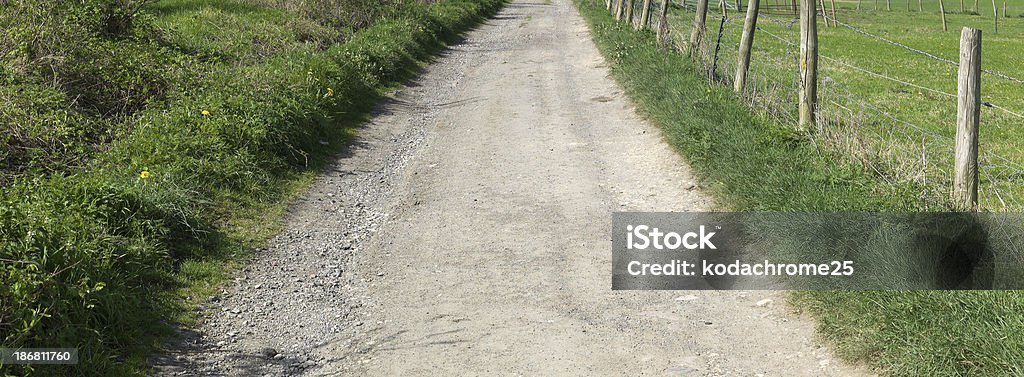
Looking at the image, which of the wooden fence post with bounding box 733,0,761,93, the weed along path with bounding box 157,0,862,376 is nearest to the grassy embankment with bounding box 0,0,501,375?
the weed along path with bounding box 157,0,862,376

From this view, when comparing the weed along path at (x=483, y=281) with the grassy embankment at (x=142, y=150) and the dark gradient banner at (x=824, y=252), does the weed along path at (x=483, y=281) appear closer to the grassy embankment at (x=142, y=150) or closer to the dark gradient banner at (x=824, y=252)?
the dark gradient banner at (x=824, y=252)

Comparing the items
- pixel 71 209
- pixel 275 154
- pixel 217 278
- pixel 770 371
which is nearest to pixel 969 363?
pixel 770 371

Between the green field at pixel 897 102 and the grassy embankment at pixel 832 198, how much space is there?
0.22m

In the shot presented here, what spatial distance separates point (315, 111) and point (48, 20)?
3443 millimetres

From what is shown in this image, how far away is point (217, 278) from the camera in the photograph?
23.1 ft

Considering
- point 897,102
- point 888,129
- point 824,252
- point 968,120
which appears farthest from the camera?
point 897,102

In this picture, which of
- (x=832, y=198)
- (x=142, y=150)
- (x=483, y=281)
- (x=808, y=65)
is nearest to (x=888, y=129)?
(x=808, y=65)

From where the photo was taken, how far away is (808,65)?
9.24 m

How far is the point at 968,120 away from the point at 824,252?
1.33 metres

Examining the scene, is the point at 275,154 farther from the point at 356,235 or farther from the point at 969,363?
the point at 969,363

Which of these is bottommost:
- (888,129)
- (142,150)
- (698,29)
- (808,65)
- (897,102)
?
(897,102)

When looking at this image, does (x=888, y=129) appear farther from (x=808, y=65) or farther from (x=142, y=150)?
(x=142, y=150)

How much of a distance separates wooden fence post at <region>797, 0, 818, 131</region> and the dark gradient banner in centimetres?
193

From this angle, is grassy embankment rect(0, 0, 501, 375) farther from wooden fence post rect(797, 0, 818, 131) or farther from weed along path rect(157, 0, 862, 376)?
wooden fence post rect(797, 0, 818, 131)
